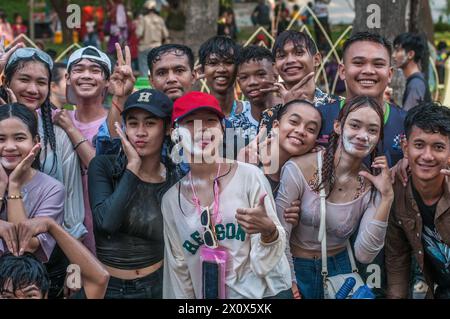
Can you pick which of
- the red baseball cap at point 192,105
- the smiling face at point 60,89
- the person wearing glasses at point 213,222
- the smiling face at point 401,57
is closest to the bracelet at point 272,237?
the person wearing glasses at point 213,222

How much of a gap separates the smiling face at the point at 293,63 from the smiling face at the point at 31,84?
1554mm

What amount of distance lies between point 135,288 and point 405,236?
1.55 metres

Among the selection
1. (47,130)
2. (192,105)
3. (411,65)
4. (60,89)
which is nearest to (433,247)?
(192,105)

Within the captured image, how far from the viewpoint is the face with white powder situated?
465 centimetres

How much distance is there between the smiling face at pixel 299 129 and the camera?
4.83 meters

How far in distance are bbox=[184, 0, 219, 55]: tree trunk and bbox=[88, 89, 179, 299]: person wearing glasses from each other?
6.73 metres

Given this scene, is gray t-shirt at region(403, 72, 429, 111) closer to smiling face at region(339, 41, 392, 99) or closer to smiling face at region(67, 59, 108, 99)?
smiling face at region(339, 41, 392, 99)

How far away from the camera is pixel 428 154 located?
182 inches

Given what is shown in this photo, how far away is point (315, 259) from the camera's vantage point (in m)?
4.71

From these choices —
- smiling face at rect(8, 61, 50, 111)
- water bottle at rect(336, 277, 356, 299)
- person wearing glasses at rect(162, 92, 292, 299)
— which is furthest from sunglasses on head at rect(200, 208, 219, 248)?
smiling face at rect(8, 61, 50, 111)

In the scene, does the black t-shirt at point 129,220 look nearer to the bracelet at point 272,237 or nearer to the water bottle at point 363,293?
the bracelet at point 272,237
